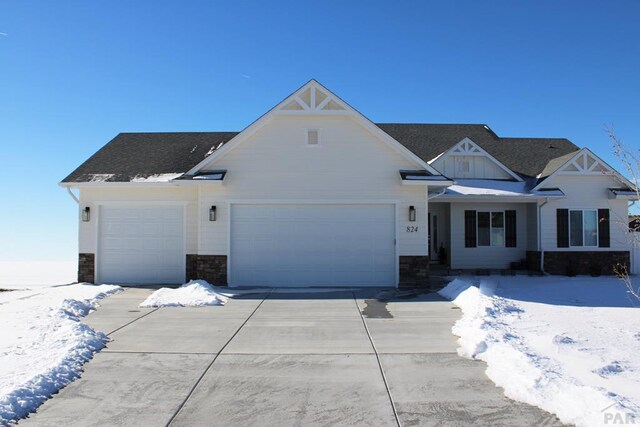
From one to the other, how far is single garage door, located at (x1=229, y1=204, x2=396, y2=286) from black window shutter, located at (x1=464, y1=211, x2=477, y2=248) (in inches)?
206

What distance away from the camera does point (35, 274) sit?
1806 cm

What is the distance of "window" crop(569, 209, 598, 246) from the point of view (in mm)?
16438

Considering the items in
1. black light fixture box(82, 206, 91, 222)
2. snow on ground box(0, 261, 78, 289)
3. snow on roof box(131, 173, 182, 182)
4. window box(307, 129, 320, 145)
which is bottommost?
snow on ground box(0, 261, 78, 289)

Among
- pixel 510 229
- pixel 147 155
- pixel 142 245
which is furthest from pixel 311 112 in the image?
pixel 510 229

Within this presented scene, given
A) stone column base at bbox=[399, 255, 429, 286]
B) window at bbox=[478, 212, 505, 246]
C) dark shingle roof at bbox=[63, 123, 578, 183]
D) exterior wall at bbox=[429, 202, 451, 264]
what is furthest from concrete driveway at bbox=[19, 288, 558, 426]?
exterior wall at bbox=[429, 202, 451, 264]

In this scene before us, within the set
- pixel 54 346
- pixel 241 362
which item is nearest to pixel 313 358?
pixel 241 362

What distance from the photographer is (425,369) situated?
5875 millimetres

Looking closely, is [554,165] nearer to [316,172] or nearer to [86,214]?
[316,172]

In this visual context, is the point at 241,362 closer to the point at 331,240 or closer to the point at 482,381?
the point at 482,381

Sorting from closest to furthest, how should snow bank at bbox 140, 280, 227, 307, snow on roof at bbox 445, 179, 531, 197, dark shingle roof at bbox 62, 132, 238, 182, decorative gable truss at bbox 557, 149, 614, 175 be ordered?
1. snow bank at bbox 140, 280, 227, 307
2. dark shingle roof at bbox 62, 132, 238, 182
3. snow on roof at bbox 445, 179, 531, 197
4. decorative gable truss at bbox 557, 149, 614, 175

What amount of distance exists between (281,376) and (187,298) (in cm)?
579

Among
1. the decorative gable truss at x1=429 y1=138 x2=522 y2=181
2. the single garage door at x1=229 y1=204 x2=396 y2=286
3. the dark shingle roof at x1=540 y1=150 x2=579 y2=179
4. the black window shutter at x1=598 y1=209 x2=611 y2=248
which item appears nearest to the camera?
the single garage door at x1=229 y1=204 x2=396 y2=286

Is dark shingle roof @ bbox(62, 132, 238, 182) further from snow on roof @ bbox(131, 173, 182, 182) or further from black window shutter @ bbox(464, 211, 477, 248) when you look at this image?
black window shutter @ bbox(464, 211, 477, 248)

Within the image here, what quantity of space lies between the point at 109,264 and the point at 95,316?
564 cm
